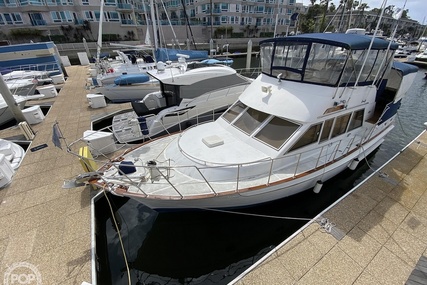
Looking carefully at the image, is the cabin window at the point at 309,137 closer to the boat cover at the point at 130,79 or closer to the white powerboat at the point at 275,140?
the white powerboat at the point at 275,140

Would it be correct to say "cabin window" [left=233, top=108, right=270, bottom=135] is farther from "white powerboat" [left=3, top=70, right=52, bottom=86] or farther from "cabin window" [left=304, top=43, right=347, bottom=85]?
"white powerboat" [left=3, top=70, right=52, bottom=86]

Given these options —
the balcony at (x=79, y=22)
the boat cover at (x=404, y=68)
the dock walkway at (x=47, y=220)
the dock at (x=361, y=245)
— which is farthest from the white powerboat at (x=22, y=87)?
the balcony at (x=79, y=22)

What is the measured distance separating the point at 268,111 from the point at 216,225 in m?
3.20

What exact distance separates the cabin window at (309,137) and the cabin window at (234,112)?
1840 millimetres

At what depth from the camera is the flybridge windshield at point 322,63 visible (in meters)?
5.05

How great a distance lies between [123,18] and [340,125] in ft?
140

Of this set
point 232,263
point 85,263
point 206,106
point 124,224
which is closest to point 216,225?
point 232,263

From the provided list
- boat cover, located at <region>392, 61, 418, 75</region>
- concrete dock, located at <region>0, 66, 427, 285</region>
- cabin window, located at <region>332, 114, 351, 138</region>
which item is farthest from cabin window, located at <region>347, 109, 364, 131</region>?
boat cover, located at <region>392, 61, 418, 75</region>

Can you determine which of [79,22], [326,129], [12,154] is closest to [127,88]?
[12,154]

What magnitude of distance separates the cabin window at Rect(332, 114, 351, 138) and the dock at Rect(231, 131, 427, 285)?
1508 millimetres

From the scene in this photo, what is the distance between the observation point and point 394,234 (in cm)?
420

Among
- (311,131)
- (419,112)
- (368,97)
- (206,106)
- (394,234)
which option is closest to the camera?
(394,234)

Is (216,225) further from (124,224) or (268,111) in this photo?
(268,111)

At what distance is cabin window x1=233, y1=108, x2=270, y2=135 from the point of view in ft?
17.8
